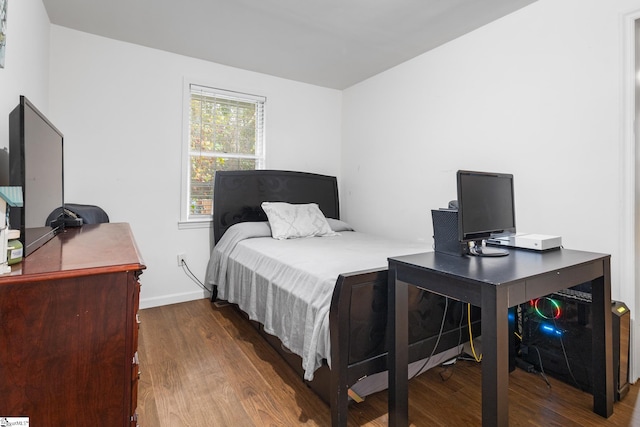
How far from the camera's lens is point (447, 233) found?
5.49 ft

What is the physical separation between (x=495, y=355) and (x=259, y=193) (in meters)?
2.75

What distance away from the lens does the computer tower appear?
177 cm

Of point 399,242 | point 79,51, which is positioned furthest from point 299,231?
point 79,51

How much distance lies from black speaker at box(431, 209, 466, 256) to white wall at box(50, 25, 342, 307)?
8.00 ft

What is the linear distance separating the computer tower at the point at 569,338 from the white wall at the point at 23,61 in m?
2.94

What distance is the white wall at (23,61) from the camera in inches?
58.1

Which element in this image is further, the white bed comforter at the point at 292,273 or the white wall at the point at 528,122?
the white wall at the point at 528,122

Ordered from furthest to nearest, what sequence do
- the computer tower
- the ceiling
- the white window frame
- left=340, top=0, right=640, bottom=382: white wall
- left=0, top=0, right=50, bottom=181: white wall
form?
the white window frame
the ceiling
left=340, top=0, right=640, bottom=382: white wall
the computer tower
left=0, top=0, right=50, bottom=181: white wall

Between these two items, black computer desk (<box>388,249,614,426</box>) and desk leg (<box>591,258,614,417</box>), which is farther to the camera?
desk leg (<box>591,258,614,417</box>)

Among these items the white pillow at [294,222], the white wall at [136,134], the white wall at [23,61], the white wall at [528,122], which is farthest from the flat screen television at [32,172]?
the white wall at [528,122]

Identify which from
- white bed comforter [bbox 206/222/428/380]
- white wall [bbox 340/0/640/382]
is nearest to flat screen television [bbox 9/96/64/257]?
white bed comforter [bbox 206/222/428/380]

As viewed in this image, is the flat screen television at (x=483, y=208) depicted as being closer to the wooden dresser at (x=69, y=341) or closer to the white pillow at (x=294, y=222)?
the wooden dresser at (x=69, y=341)

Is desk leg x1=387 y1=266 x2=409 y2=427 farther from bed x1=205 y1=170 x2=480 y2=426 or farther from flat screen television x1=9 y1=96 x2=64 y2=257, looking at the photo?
flat screen television x1=9 y1=96 x2=64 y2=257

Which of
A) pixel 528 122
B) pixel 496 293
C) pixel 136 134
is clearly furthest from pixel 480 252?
pixel 136 134
